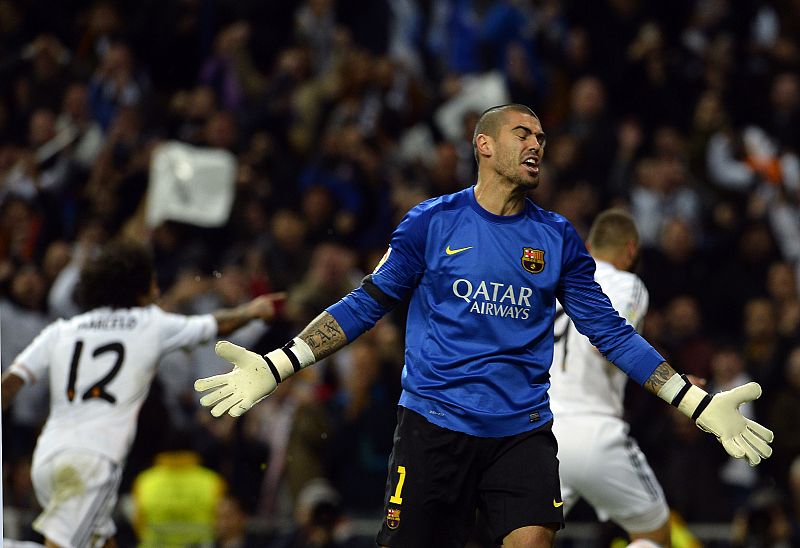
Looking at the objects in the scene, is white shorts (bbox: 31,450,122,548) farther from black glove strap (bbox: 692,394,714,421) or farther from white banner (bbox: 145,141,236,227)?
white banner (bbox: 145,141,236,227)

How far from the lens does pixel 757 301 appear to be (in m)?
13.4

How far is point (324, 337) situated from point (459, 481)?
90 centimetres

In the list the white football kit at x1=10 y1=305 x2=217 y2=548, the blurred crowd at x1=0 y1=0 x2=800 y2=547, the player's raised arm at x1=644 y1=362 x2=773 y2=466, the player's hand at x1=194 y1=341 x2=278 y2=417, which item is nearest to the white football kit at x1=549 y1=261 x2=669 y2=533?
the player's raised arm at x1=644 y1=362 x2=773 y2=466

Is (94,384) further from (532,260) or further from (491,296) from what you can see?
(532,260)

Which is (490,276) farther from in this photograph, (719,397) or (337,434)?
(337,434)

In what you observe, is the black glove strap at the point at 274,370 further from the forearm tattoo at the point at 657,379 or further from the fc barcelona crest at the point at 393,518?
the forearm tattoo at the point at 657,379

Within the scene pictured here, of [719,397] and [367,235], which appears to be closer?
[719,397]

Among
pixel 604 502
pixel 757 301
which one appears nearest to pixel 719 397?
pixel 604 502

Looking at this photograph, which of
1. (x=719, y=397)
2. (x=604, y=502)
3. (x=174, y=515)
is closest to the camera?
(x=719, y=397)

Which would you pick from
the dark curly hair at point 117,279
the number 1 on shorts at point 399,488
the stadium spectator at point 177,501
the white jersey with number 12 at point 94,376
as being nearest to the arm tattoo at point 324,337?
the number 1 on shorts at point 399,488

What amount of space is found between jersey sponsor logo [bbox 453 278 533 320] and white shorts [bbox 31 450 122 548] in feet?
9.41

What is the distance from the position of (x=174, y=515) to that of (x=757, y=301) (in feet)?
18.7

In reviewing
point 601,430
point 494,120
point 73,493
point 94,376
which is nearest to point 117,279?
point 94,376

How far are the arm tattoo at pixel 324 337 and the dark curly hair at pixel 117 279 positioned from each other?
238 centimetres
